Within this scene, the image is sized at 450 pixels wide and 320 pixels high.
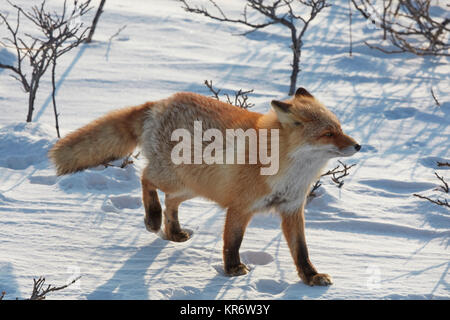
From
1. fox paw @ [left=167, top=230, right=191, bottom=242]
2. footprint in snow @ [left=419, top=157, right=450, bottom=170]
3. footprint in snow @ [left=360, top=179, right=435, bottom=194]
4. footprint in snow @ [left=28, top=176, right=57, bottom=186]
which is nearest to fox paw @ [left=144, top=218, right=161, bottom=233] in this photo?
fox paw @ [left=167, top=230, right=191, bottom=242]

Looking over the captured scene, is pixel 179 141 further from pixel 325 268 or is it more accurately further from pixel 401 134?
pixel 401 134

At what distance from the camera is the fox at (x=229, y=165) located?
11.8ft

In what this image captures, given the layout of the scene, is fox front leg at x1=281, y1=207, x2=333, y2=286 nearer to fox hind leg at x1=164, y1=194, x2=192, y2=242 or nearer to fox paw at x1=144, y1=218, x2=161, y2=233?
fox hind leg at x1=164, y1=194, x2=192, y2=242

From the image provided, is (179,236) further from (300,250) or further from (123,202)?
(300,250)

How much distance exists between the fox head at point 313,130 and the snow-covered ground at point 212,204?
34.9 inches

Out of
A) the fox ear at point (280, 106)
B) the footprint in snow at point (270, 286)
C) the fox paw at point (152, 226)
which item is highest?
the fox ear at point (280, 106)

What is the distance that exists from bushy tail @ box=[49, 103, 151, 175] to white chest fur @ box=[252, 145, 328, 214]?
1.23m

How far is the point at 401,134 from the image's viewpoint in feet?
22.5

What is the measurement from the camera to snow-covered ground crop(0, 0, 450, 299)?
142 inches

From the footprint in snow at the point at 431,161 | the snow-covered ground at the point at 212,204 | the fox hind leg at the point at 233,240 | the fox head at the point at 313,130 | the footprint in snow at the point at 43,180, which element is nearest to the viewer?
the fox head at the point at 313,130

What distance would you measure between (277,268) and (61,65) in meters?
5.37

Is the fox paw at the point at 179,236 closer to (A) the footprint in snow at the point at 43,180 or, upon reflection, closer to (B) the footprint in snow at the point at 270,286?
(B) the footprint in snow at the point at 270,286

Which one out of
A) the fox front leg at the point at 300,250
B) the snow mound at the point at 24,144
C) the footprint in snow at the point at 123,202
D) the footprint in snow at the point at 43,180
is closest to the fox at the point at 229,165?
the fox front leg at the point at 300,250
